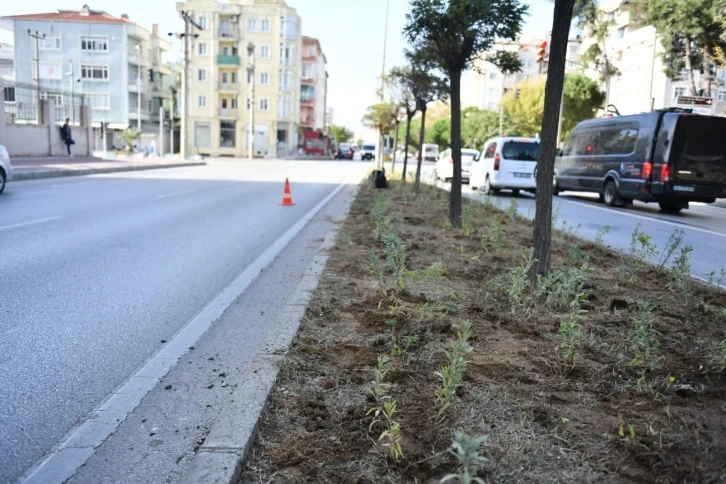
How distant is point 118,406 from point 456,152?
7.27 metres

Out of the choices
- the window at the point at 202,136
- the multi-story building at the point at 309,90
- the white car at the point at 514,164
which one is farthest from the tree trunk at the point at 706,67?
the multi-story building at the point at 309,90

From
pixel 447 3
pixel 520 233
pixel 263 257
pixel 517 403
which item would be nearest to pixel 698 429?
pixel 517 403

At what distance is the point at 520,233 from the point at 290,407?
714 cm

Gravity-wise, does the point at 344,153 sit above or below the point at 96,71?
below

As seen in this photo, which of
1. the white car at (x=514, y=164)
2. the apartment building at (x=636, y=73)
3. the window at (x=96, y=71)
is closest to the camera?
the white car at (x=514, y=164)

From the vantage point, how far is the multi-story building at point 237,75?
70312 mm

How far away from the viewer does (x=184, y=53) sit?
146 ft

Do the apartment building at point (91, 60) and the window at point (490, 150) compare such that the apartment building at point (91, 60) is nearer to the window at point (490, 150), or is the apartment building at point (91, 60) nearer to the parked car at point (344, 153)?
the parked car at point (344, 153)

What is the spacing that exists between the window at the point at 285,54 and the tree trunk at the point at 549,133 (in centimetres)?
6894

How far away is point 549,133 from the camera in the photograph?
5.74m

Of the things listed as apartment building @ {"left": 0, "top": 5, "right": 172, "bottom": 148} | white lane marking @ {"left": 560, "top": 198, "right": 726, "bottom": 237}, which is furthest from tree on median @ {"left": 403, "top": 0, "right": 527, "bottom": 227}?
apartment building @ {"left": 0, "top": 5, "right": 172, "bottom": 148}

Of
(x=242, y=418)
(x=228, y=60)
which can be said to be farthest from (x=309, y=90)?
(x=242, y=418)

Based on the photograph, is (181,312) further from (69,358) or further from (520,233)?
(520,233)

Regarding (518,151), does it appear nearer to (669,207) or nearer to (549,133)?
(669,207)
